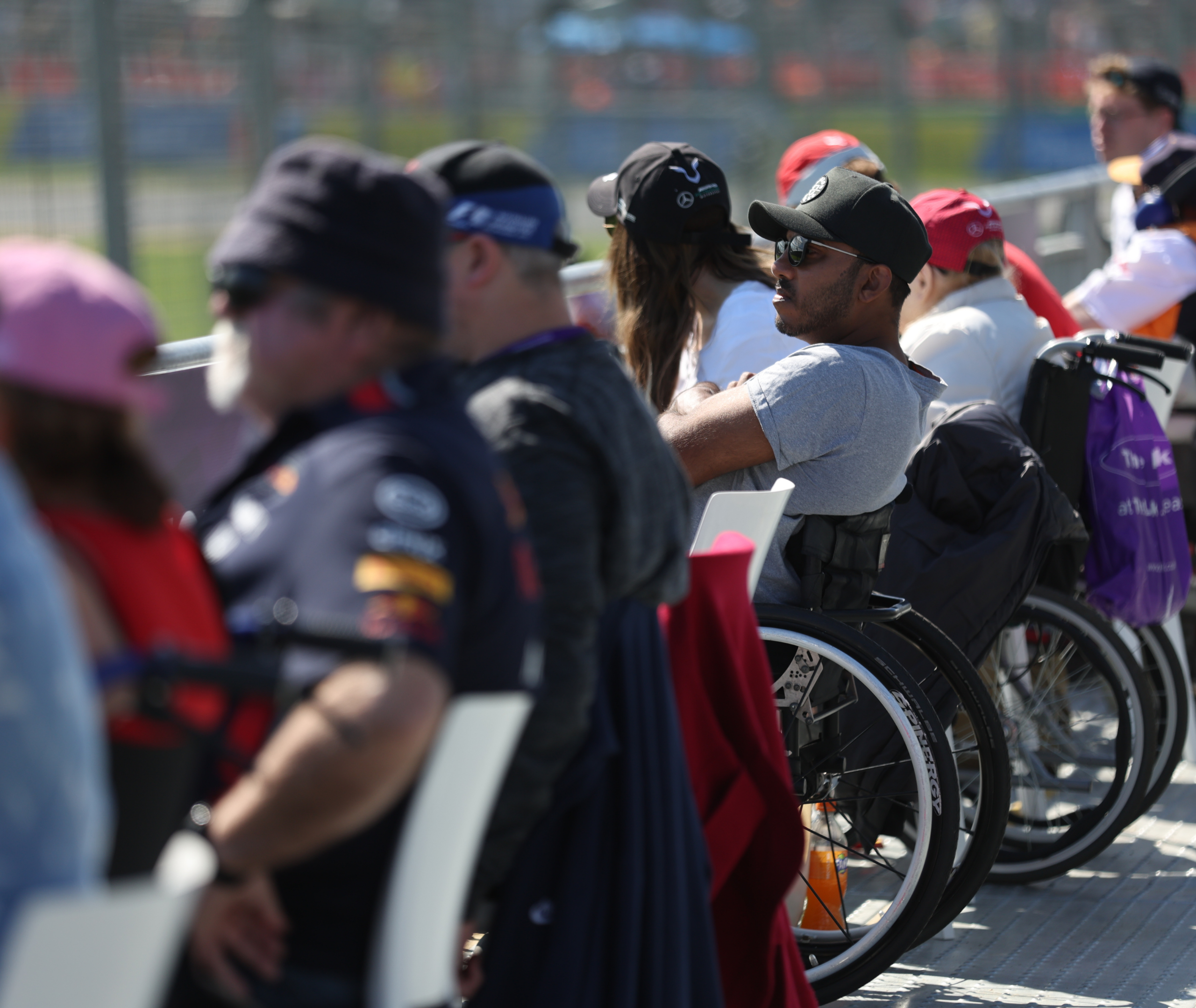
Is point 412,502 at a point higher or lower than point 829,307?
higher

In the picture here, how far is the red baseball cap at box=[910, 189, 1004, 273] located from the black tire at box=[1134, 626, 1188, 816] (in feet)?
4.16

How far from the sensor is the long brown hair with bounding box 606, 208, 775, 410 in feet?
13.6

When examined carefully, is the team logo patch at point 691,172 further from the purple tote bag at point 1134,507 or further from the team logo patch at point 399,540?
the team logo patch at point 399,540

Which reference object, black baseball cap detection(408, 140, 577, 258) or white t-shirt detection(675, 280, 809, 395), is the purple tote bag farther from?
black baseball cap detection(408, 140, 577, 258)

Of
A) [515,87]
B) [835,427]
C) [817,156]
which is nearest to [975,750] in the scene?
[835,427]

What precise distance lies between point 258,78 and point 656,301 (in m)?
5.27

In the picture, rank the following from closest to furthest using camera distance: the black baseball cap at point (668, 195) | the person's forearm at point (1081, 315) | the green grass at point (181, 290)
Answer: the black baseball cap at point (668, 195) < the person's forearm at point (1081, 315) < the green grass at point (181, 290)

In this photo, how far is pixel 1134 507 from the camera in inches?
184

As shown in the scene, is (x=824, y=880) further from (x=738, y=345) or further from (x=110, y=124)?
(x=110, y=124)

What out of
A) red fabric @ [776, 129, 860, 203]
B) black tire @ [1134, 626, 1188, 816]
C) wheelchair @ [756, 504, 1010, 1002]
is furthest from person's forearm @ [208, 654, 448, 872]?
red fabric @ [776, 129, 860, 203]

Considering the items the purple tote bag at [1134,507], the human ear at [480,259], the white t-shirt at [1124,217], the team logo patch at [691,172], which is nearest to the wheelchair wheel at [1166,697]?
the purple tote bag at [1134,507]

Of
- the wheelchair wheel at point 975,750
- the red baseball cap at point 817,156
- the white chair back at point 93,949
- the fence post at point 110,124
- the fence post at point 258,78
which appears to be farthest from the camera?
the fence post at point 258,78

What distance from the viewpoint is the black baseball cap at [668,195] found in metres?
4.06

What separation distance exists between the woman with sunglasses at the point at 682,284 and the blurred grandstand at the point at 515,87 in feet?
11.5
